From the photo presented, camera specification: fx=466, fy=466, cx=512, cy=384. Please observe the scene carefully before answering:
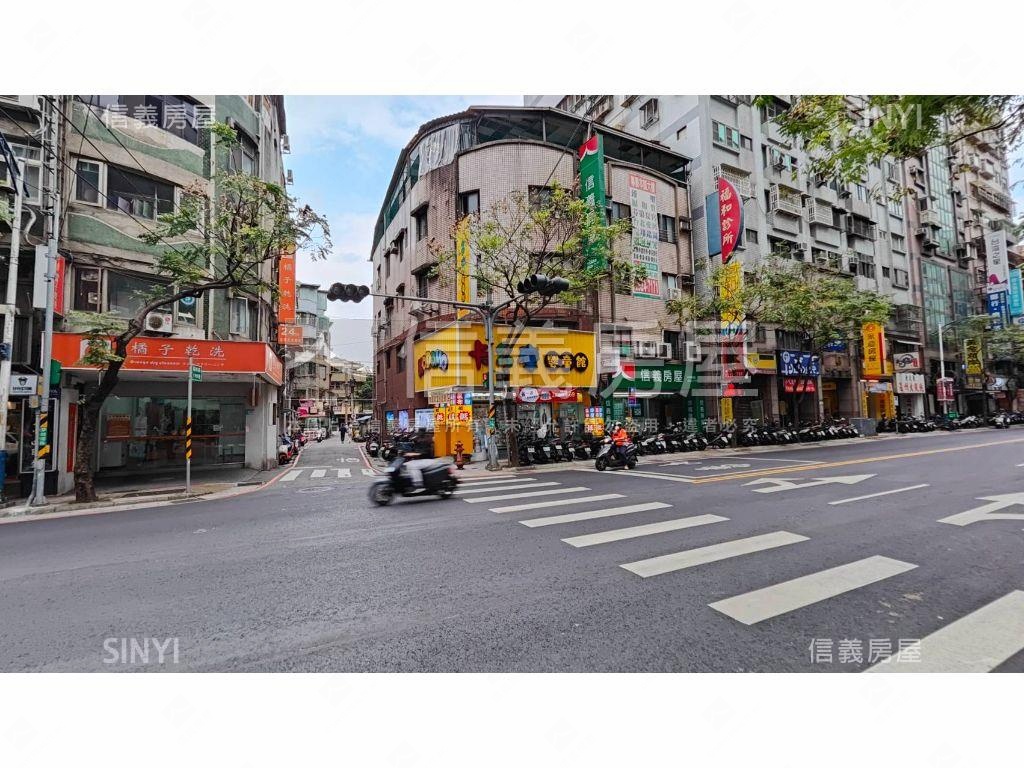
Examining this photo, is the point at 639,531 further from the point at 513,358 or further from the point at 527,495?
the point at 513,358

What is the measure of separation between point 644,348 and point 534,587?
19.7m

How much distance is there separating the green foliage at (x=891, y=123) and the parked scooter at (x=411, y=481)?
7.76 m

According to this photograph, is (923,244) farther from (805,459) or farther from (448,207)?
(448,207)

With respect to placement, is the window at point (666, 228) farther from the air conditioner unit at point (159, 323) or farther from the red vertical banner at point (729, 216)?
the air conditioner unit at point (159, 323)

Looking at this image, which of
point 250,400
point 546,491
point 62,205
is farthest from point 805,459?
point 62,205

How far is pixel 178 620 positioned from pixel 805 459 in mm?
16880

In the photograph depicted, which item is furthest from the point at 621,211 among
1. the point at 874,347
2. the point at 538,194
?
the point at 874,347

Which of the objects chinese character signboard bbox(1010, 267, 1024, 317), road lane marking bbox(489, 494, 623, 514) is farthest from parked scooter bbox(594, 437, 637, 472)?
chinese character signboard bbox(1010, 267, 1024, 317)

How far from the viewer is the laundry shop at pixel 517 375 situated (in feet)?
62.4

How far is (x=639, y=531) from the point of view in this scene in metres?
6.29

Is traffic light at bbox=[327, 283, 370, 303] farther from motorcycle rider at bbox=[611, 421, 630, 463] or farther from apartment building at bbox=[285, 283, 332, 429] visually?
apartment building at bbox=[285, 283, 332, 429]

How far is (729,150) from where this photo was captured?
86.9 ft

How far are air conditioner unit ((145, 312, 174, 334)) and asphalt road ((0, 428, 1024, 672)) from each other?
660 centimetres

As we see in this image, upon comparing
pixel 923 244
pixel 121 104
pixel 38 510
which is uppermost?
pixel 923 244
